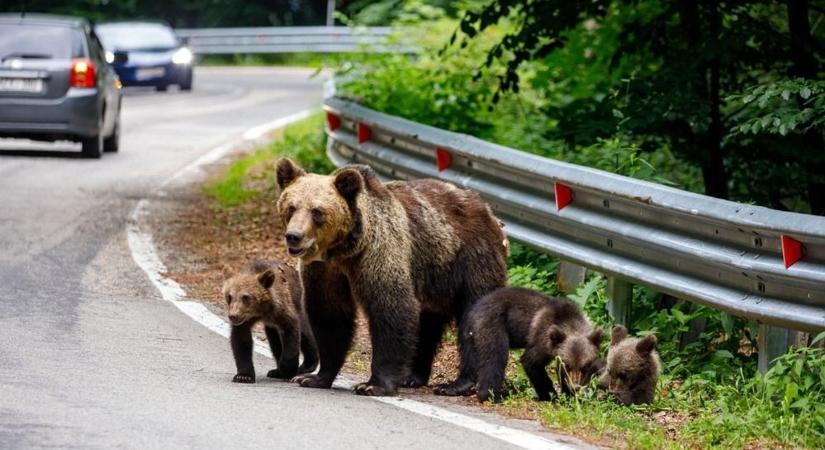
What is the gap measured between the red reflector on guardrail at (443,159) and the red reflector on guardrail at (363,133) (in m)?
2.26

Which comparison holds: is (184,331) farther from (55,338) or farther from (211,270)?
(211,270)

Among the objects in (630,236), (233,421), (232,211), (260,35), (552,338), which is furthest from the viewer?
(260,35)

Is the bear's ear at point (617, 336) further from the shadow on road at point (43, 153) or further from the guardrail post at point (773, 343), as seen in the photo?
the shadow on road at point (43, 153)

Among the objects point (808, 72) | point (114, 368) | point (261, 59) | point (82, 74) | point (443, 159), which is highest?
point (808, 72)

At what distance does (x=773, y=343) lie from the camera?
26.8 feet

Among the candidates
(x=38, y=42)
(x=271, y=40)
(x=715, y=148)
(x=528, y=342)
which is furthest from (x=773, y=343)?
(x=271, y=40)

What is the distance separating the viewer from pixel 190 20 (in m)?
64.1

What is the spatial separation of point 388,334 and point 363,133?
6.38m

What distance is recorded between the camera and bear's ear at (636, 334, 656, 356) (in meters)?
7.88

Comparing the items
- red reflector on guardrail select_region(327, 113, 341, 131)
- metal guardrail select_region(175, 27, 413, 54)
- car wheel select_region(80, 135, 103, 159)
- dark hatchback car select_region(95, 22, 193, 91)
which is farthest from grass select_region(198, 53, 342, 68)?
red reflector on guardrail select_region(327, 113, 341, 131)

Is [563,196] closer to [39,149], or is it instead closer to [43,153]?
[43,153]

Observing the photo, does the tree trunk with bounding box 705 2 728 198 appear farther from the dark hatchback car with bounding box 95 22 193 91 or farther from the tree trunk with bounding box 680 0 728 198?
the dark hatchback car with bounding box 95 22 193 91

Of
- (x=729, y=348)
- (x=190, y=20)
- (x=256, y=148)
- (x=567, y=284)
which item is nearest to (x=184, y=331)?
(x=567, y=284)

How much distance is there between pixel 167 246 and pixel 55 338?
15.3ft
